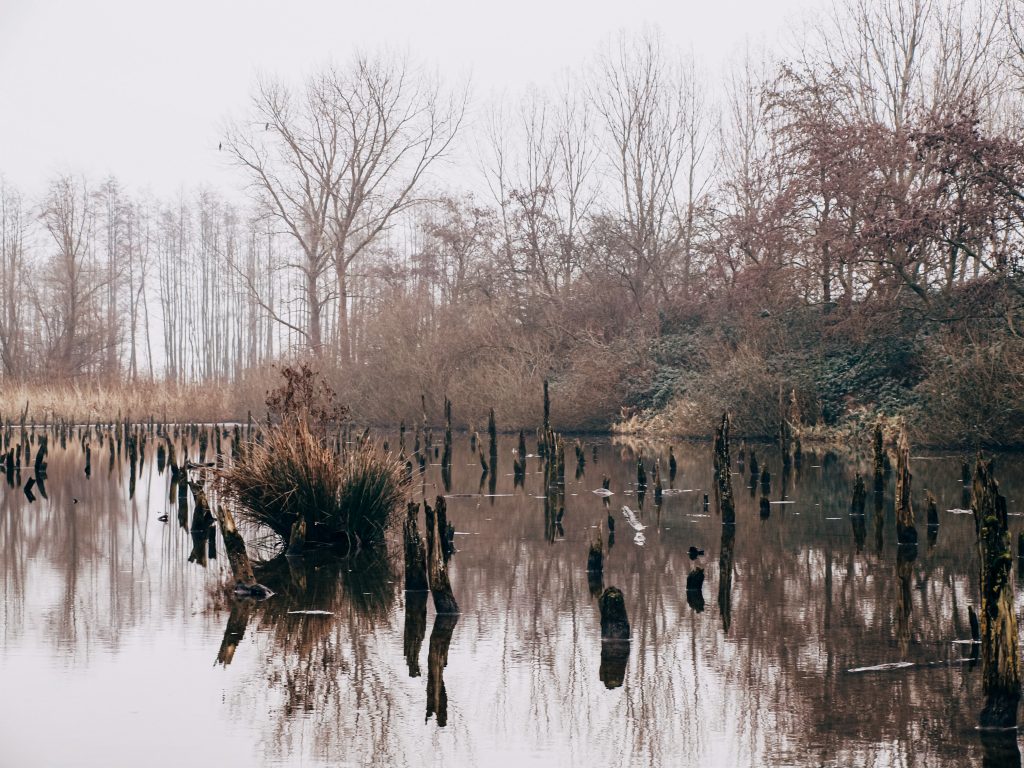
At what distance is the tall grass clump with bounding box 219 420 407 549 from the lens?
11.3m

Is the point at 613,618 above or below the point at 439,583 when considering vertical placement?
below

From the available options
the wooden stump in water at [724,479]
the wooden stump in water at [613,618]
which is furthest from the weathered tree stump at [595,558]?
the wooden stump in water at [724,479]

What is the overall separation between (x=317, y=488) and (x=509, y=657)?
15.0 ft

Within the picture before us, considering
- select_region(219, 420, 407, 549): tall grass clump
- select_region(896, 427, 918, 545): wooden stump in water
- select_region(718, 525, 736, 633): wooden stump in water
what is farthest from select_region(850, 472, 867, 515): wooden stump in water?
select_region(219, 420, 407, 549): tall grass clump

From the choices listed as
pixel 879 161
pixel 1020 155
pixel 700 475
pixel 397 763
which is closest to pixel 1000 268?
pixel 1020 155

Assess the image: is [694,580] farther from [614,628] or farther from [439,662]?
[439,662]

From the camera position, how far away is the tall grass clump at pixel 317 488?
37.0 ft

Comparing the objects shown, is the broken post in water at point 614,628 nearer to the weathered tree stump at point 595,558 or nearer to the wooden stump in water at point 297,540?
the weathered tree stump at point 595,558

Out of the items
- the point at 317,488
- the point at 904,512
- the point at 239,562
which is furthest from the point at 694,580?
the point at 317,488

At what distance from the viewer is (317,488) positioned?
11406mm

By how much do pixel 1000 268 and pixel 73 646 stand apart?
21030 mm

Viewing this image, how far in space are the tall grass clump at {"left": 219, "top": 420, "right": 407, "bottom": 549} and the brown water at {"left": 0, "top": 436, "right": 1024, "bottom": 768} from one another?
0.75 m

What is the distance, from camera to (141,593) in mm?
9734

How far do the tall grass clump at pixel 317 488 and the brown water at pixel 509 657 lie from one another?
75 cm
